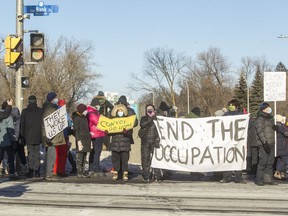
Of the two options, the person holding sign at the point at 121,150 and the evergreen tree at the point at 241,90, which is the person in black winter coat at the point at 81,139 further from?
the evergreen tree at the point at 241,90

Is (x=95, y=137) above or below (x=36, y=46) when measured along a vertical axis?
below

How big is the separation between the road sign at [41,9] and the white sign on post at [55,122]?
5.27 m

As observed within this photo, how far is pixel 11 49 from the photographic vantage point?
15359mm

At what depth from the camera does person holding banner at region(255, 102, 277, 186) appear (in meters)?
11.6

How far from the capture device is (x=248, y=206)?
29.0 feet

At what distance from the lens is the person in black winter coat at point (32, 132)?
41.7 ft

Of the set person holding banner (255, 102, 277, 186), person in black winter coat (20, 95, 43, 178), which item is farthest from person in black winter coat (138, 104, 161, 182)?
person in black winter coat (20, 95, 43, 178)

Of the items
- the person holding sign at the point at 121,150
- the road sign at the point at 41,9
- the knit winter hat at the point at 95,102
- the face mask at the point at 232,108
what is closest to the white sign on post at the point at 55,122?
the knit winter hat at the point at 95,102

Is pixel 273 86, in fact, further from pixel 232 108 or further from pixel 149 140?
pixel 149 140

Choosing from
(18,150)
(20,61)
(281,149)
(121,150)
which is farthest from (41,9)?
(281,149)

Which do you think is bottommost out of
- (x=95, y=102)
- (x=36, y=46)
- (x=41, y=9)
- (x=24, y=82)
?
(x=95, y=102)

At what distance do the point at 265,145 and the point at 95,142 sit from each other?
14.4 feet

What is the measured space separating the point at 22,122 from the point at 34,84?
1959 inches

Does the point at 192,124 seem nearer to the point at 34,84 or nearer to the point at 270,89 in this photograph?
the point at 270,89
